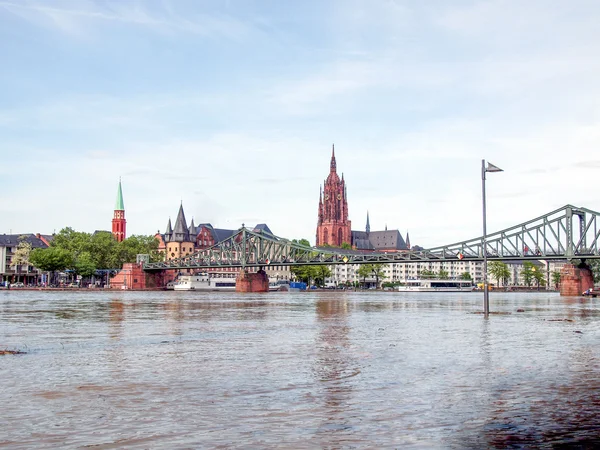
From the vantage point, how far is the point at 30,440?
36.2 ft

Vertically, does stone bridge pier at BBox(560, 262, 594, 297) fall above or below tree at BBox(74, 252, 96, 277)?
below

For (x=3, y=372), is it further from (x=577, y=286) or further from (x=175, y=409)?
(x=577, y=286)

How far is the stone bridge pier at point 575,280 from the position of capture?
495 ft

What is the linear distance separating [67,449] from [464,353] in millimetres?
16347

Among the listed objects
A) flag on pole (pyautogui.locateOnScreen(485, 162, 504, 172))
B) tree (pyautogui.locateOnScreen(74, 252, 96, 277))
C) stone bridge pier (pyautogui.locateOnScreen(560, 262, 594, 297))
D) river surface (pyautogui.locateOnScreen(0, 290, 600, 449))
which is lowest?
river surface (pyautogui.locateOnScreen(0, 290, 600, 449))

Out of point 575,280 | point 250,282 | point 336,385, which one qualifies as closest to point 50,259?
point 250,282

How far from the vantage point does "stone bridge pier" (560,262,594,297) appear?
150875 millimetres

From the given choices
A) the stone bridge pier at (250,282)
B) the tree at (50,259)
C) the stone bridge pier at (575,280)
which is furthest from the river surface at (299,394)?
the tree at (50,259)

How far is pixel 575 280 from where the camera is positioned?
501ft

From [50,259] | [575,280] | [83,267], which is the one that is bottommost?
[575,280]

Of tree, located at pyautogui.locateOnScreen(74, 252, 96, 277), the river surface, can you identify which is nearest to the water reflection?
the river surface

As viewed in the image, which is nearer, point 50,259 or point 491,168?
point 491,168

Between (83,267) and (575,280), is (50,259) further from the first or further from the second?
(575,280)

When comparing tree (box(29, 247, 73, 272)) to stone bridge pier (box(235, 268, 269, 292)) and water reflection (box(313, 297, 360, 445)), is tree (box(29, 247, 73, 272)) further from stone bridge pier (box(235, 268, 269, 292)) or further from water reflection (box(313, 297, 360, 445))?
water reflection (box(313, 297, 360, 445))
